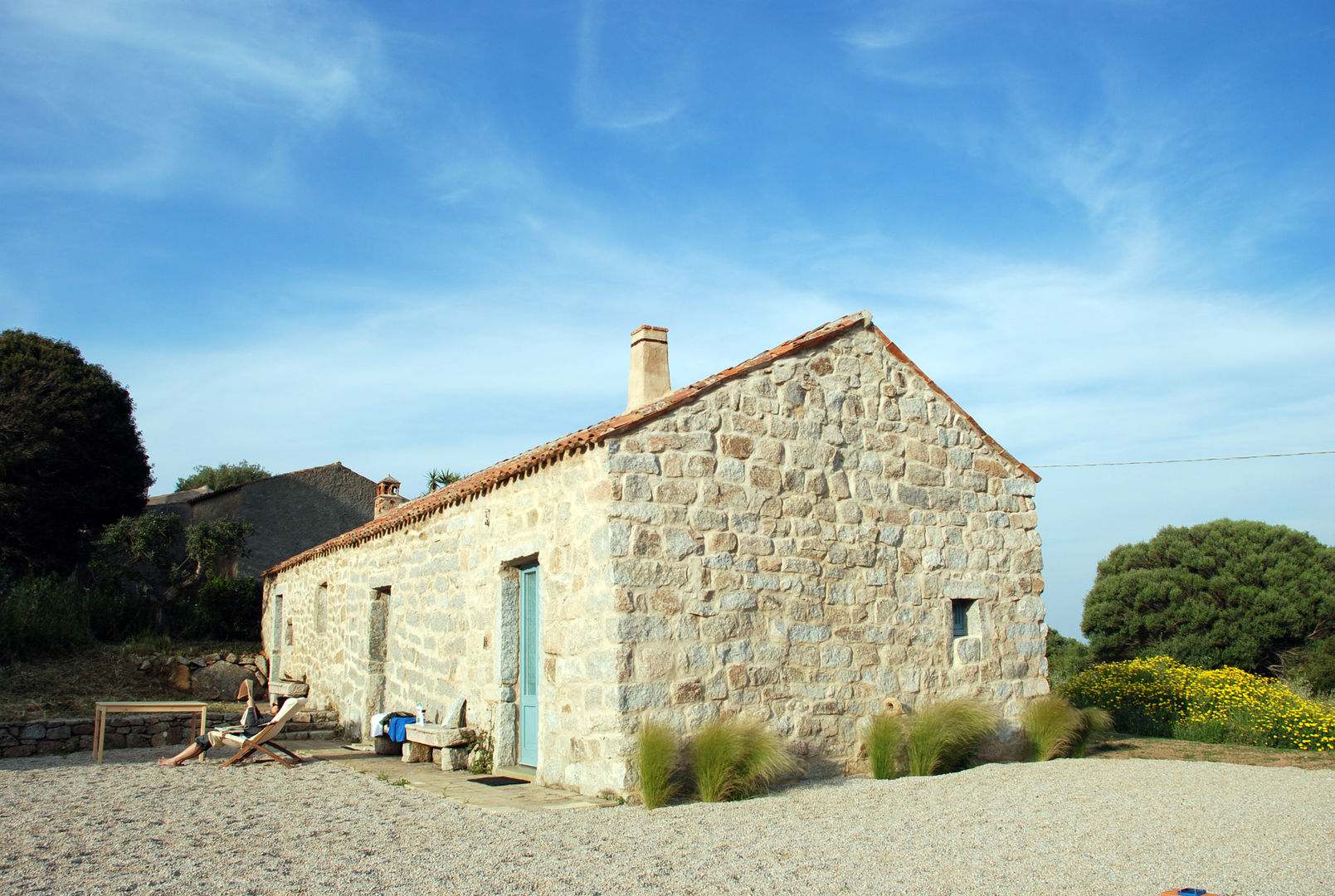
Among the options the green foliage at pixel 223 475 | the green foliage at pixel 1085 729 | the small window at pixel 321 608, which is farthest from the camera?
the green foliage at pixel 223 475

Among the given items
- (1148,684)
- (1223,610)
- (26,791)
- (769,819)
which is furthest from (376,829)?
(1223,610)

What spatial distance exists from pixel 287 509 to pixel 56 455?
4913mm

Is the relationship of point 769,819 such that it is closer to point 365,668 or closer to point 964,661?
point 964,661

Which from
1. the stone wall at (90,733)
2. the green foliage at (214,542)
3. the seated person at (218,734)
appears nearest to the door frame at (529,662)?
the seated person at (218,734)

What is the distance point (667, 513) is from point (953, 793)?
304cm

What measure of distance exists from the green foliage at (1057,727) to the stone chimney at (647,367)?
4.88m

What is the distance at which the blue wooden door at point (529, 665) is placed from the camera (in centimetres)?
809

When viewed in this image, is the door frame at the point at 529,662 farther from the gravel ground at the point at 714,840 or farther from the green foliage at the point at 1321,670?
the green foliage at the point at 1321,670

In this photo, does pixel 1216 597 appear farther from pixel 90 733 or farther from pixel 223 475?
pixel 223 475

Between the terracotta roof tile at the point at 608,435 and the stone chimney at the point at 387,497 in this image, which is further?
the stone chimney at the point at 387,497

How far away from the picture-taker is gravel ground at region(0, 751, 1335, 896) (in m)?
4.59

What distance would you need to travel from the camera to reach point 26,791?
7.50 meters

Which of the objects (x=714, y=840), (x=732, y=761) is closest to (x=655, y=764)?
(x=732, y=761)

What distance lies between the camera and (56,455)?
2038 centimetres
